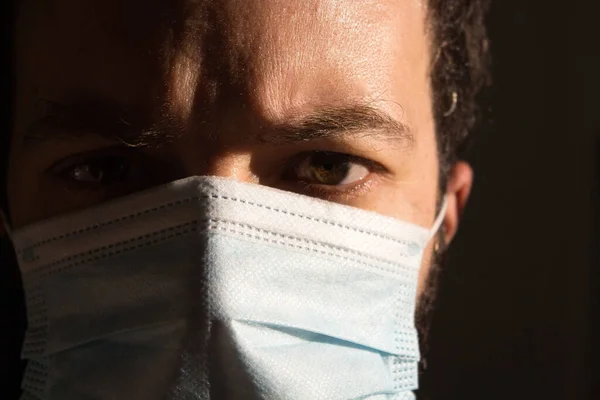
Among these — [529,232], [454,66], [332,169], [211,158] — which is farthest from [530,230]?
[211,158]

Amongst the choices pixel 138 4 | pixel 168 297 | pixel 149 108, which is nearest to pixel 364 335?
pixel 168 297

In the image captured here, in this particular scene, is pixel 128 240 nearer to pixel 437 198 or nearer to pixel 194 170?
pixel 194 170

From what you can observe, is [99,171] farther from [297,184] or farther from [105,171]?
[297,184]

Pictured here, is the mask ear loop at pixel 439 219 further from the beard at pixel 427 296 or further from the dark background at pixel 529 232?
the dark background at pixel 529 232

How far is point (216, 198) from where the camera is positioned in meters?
0.77

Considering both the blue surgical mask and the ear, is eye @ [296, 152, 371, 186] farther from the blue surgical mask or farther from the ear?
the ear

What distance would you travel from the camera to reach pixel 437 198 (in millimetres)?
1009

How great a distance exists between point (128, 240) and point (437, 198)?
50 cm

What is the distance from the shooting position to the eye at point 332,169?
0.88 m

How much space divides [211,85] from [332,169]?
224mm

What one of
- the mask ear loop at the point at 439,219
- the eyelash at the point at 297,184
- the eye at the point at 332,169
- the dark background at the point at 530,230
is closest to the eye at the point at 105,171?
the eyelash at the point at 297,184

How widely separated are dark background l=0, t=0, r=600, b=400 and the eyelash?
59cm

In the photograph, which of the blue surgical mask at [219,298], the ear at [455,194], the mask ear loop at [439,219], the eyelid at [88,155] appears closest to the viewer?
the blue surgical mask at [219,298]

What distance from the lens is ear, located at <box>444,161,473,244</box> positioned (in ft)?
3.50
